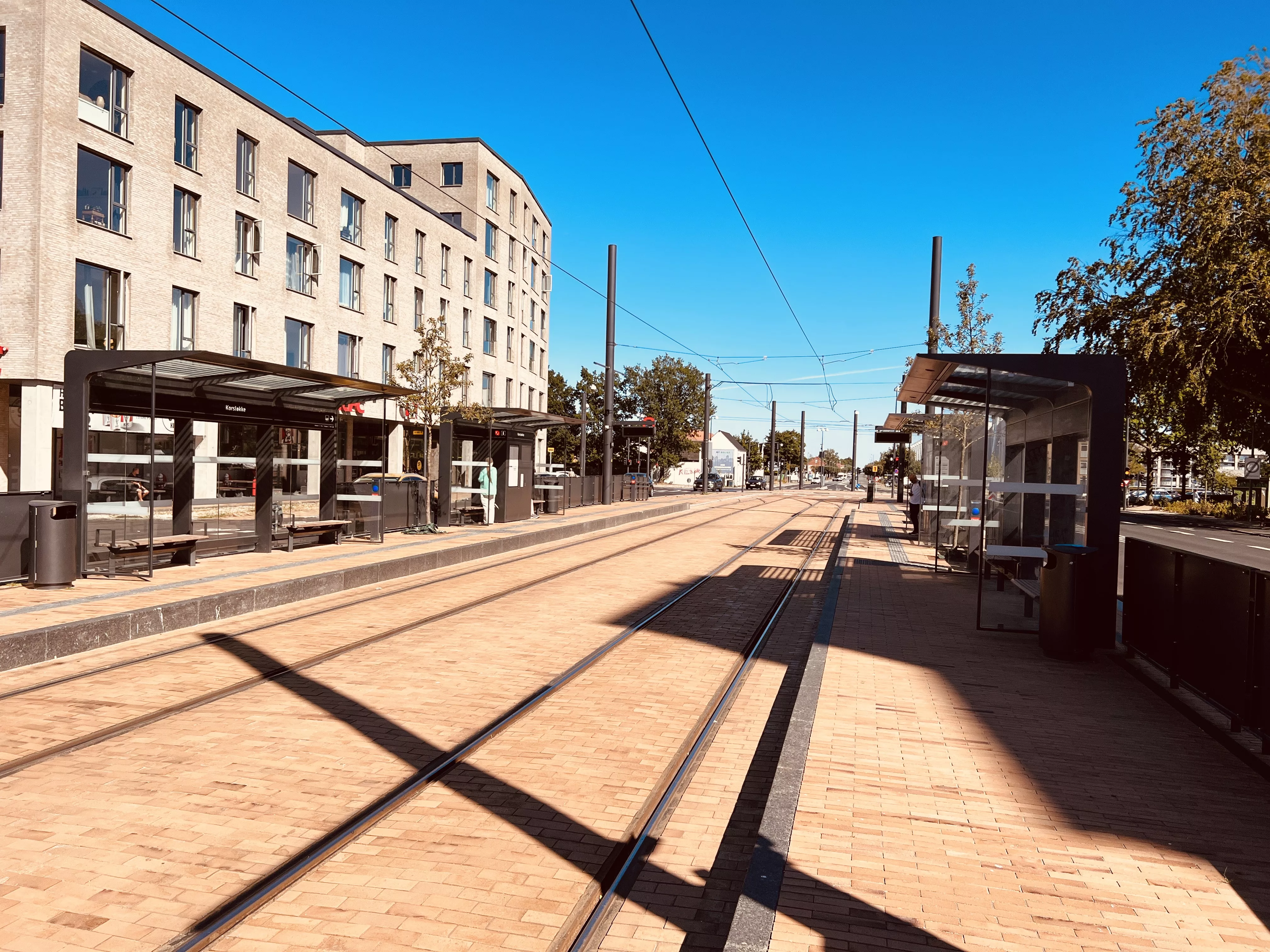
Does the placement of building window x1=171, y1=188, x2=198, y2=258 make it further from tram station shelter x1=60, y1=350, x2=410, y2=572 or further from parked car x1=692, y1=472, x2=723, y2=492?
parked car x1=692, y1=472, x2=723, y2=492

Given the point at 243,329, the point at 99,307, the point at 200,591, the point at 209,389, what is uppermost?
the point at 243,329

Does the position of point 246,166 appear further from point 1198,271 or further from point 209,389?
point 1198,271

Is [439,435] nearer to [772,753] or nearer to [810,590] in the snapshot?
[810,590]

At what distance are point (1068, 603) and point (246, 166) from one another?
31.0 meters

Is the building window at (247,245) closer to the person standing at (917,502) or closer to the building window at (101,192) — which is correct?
the building window at (101,192)

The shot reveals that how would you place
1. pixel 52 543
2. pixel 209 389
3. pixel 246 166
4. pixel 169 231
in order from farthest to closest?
pixel 246 166, pixel 169 231, pixel 209 389, pixel 52 543

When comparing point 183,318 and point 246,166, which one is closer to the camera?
point 183,318

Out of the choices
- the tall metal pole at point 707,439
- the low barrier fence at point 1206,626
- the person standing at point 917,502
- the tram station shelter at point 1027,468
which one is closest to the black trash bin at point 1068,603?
the tram station shelter at point 1027,468

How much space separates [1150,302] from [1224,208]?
3.51 meters

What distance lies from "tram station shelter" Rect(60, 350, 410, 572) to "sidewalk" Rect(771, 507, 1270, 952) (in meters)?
8.72

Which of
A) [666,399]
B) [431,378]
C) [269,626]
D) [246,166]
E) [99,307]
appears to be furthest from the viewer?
[666,399]

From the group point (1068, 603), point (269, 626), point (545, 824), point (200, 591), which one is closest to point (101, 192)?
point (200, 591)

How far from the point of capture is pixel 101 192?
2594cm

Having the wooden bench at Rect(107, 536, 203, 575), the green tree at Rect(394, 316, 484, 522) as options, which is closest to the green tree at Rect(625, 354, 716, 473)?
the green tree at Rect(394, 316, 484, 522)
